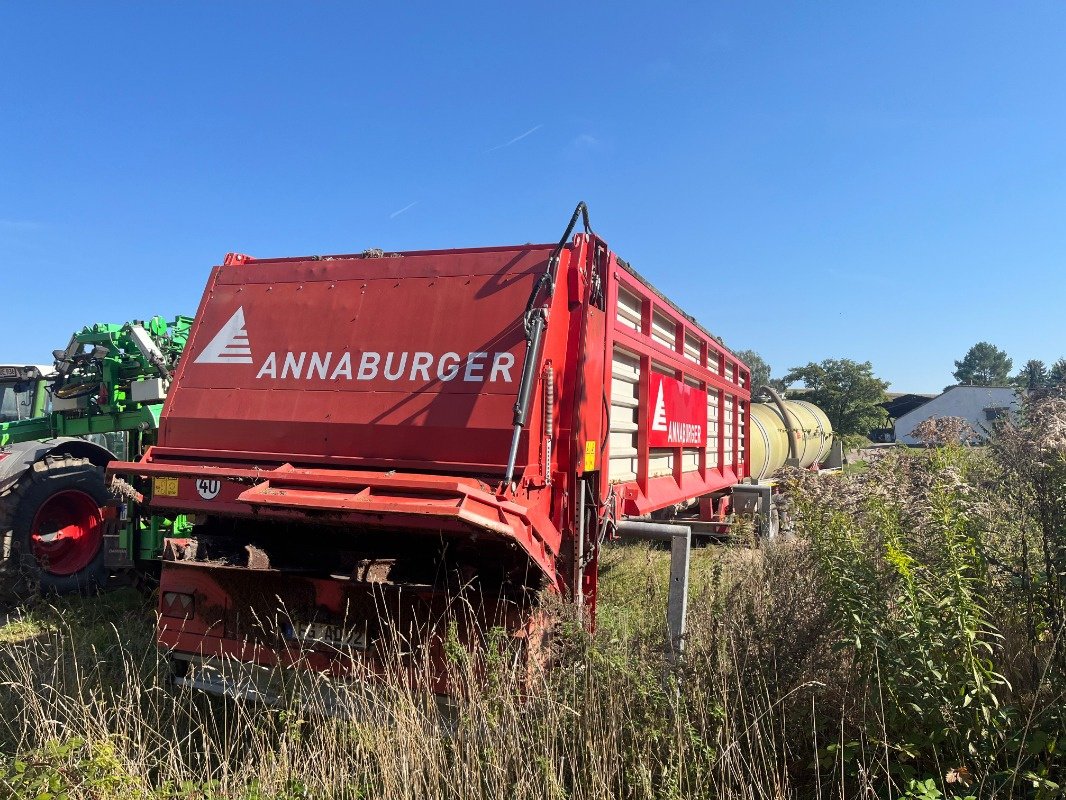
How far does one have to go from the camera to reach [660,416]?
5.16 m

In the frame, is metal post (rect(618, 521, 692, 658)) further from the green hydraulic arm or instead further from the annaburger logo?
the green hydraulic arm

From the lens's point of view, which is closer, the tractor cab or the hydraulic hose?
the hydraulic hose

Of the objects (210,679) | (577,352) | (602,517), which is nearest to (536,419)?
(577,352)

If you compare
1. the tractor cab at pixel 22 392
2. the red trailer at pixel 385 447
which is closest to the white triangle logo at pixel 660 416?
the red trailer at pixel 385 447

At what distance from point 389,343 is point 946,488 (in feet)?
9.16

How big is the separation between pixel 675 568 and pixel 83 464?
238 inches

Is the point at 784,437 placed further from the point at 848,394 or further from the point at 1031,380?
the point at 848,394

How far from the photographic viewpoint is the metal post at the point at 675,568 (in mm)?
3719

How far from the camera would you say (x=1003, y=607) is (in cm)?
332

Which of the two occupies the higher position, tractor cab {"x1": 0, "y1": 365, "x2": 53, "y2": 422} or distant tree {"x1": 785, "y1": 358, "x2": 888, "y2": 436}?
distant tree {"x1": 785, "y1": 358, "x2": 888, "y2": 436}

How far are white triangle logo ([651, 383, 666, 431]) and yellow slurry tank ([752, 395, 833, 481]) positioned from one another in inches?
178

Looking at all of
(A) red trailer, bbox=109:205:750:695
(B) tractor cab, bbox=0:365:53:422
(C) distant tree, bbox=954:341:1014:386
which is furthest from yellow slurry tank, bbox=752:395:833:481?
(C) distant tree, bbox=954:341:1014:386

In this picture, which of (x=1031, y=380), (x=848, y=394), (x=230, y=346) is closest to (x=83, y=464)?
(x=230, y=346)

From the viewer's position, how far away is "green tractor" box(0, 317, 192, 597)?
6.43 meters
